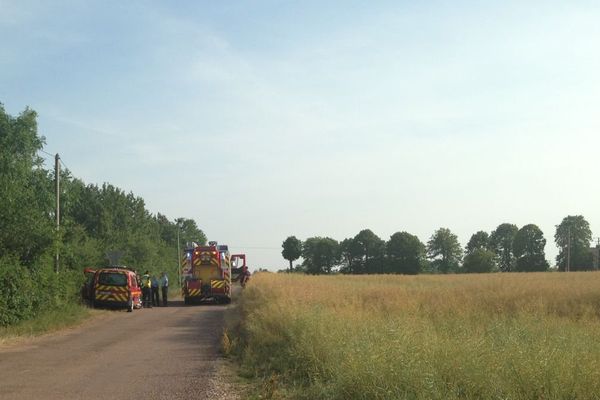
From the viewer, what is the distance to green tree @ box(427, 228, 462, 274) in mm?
129500

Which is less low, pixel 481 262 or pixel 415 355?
pixel 481 262

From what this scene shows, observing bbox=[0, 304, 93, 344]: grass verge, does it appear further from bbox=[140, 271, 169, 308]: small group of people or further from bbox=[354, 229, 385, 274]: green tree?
bbox=[354, 229, 385, 274]: green tree

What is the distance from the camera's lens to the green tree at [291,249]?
12189 cm

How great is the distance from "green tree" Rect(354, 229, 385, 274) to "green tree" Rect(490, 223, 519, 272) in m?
23.0

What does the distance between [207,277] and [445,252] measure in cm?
10275

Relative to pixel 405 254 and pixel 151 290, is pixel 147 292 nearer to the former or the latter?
pixel 151 290

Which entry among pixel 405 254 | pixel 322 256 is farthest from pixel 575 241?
pixel 322 256

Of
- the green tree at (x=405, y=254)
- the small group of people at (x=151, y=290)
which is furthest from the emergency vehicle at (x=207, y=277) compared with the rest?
the green tree at (x=405, y=254)

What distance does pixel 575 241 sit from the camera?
10850cm

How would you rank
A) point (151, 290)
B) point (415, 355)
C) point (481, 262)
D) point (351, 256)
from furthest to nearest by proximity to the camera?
point (351, 256)
point (481, 262)
point (151, 290)
point (415, 355)

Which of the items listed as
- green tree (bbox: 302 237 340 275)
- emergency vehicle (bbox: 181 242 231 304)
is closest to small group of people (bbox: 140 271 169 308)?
emergency vehicle (bbox: 181 242 231 304)

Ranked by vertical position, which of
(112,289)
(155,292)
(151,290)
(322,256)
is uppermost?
(322,256)

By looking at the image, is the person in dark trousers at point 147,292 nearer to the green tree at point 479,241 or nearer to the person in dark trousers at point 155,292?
the person in dark trousers at point 155,292

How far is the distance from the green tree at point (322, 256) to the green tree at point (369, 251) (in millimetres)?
6898
